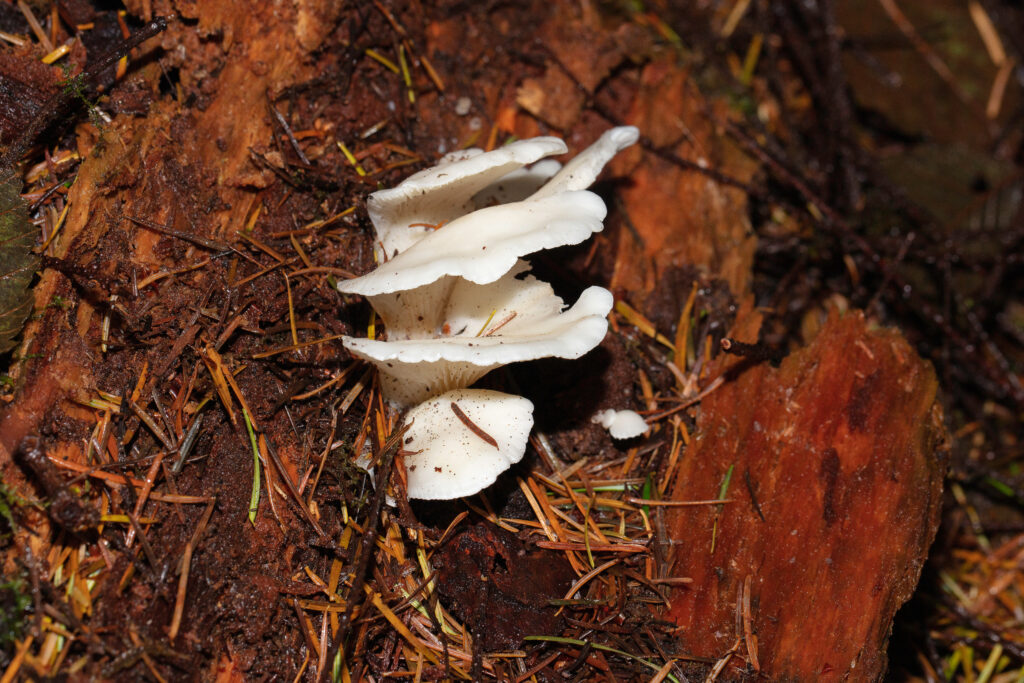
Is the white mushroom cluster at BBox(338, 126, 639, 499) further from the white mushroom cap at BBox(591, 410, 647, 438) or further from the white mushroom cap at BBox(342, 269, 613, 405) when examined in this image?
the white mushroom cap at BBox(591, 410, 647, 438)

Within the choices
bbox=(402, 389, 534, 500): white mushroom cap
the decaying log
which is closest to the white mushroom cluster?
bbox=(402, 389, 534, 500): white mushroom cap

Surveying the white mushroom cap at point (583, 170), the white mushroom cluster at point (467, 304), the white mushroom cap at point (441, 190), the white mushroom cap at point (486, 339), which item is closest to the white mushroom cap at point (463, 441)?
the white mushroom cluster at point (467, 304)

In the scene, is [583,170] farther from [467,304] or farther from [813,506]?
[813,506]

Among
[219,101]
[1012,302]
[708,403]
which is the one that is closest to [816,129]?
[1012,302]

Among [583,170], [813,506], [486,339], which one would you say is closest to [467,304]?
[486,339]

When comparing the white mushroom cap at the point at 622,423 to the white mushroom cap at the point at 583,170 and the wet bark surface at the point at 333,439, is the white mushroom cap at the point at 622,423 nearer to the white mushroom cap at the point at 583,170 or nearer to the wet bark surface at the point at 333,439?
the wet bark surface at the point at 333,439

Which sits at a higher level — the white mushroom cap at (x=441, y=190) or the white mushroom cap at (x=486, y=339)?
the white mushroom cap at (x=441, y=190)

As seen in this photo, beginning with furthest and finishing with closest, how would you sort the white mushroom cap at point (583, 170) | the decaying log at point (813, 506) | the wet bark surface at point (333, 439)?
the white mushroom cap at point (583, 170), the decaying log at point (813, 506), the wet bark surface at point (333, 439)
